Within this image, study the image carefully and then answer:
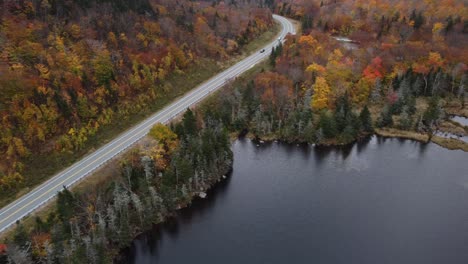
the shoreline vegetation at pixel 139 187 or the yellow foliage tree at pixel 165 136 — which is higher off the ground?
the yellow foliage tree at pixel 165 136

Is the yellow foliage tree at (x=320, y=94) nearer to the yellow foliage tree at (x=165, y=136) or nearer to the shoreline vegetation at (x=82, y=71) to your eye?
the shoreline vegetation at (x=82, y=71)

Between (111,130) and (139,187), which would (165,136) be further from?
(111,130)

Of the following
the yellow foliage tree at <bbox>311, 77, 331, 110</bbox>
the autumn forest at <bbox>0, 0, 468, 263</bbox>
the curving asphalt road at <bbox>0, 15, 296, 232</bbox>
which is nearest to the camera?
the curving asphalt road at <bbox>0, 15, 296, 232</bbox>

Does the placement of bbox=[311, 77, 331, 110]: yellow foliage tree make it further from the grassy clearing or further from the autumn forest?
the grassy clearing

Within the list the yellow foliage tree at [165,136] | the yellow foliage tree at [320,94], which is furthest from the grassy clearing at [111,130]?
the yellow foliage tree at [320,94]

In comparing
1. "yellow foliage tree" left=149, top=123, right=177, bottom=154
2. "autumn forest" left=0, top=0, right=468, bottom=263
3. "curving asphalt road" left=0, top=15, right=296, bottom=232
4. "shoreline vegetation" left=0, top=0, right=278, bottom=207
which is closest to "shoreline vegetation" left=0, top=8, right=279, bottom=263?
"yellow foliage tree" left=149, top=123, right=177, bottom=154

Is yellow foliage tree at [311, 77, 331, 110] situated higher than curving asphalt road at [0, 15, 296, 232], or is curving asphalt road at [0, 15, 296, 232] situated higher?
yellow foliage tree at [311, 77, 331, 110]

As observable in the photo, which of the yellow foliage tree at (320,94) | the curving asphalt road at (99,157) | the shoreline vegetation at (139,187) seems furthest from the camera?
the yellow foliage tree at (320,94)
